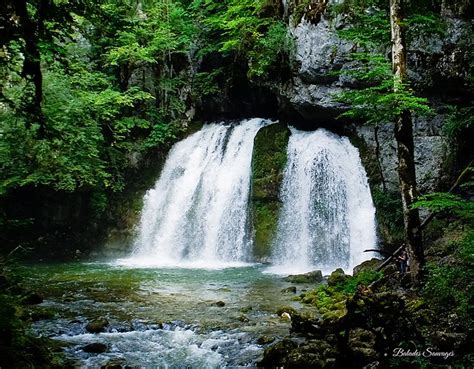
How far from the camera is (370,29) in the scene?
8.54m

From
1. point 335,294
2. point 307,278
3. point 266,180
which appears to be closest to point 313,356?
point 335,294

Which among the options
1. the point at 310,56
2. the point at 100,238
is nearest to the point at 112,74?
A: the point at 100,238

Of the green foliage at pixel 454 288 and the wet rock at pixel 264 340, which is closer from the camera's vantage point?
the green foliage at pixel 454 288

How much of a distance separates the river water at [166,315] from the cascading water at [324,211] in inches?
84.5

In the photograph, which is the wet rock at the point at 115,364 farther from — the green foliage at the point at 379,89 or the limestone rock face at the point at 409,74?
the limestone rock face at the point at 409,74

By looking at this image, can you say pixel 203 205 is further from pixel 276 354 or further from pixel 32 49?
pixel 32 49

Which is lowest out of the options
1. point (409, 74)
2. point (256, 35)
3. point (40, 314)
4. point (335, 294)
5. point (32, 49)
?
point (40, 314)

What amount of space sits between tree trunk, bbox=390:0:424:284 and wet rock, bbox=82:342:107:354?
5.33 meters

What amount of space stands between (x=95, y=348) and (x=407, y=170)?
5.91 meters

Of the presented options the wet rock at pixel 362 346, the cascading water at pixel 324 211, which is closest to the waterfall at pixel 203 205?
the cascading water at pixel 324 211

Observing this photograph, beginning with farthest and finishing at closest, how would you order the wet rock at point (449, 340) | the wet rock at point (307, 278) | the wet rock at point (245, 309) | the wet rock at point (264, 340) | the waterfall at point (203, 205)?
the waterfall at point (203, 205) < the wet rock at point (307, 278) < the wet rock at point (245, 309) < the wet rock at point (264, 340) < the wet rock at point (449, 340)

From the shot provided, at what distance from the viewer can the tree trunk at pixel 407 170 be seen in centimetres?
764

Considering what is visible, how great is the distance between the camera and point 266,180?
16672 millimetres

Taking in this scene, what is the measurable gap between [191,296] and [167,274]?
3.44m
